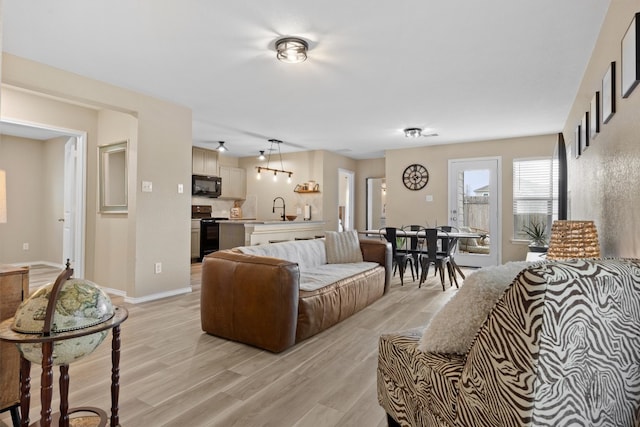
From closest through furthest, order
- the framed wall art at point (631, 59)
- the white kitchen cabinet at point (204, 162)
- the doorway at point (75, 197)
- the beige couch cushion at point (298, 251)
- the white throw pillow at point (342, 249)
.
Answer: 1. the framed wall art at point (631, 59)
2. the beige couch cushion at point (298, 251)
3. the white throw pillow at point (342, 249)
4. the doorway at point (75, 197)
5. the white kitchen cabinet at point (204, 162)

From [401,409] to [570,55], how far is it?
3.18 meters

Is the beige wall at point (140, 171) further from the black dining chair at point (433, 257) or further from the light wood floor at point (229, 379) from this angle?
the black dining chair at point (433, 257)

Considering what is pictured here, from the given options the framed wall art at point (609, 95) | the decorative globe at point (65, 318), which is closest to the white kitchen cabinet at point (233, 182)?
the decorative globe at point (65, 318)

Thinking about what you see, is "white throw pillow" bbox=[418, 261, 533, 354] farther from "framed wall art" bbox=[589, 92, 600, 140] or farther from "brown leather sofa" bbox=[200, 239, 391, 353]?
"framed wall art" bbox=[589, 92, 600, 140]

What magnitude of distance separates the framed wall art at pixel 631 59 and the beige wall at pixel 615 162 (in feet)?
0.17

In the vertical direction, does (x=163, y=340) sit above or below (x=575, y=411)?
below

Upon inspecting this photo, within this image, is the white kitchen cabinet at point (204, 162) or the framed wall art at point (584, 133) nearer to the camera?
the framed wall art at point (584, 133)

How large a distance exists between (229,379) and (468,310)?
1.64 metres

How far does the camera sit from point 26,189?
654 centimetres

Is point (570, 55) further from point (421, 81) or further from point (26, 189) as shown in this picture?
point (26, 189)

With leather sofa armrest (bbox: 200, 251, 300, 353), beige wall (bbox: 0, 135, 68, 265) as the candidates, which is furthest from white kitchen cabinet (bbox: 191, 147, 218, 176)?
leather sofa armrest (bbox: 200, 251, 300, 353)

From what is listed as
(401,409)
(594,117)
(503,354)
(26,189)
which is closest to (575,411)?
(503,354)

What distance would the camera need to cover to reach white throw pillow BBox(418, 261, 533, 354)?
113 cm

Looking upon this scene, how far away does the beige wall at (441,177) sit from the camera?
611 cm
